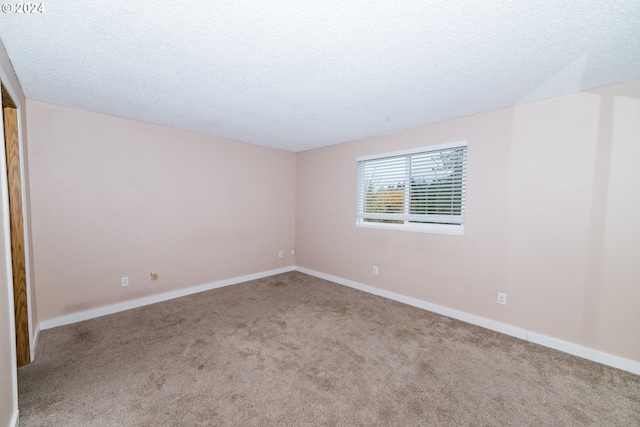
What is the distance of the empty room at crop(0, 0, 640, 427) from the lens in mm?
1559

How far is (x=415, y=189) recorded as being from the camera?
3.50 metres

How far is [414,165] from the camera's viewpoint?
3500 millimetres

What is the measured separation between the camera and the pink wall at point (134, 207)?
273 cm

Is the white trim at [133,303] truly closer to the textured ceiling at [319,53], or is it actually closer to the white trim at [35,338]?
the white trim at [35,338]

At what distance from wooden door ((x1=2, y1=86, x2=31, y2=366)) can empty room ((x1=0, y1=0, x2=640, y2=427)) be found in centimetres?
2

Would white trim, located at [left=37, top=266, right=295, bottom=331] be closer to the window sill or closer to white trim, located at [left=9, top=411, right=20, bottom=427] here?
white trim, located at [left=9, top=411, right=20, bottom=427]

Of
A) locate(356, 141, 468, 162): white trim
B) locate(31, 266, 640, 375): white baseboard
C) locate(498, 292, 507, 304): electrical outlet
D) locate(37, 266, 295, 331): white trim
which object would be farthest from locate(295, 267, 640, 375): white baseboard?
locate(37, 266, 295, 331): white trim

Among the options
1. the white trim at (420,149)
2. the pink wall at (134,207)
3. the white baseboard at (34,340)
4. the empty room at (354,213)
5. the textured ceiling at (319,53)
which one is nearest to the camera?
the textured ceiling at (319,53)

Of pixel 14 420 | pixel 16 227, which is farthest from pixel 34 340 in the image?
pixel 14 420

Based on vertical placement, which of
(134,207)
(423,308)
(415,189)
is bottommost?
(423,308)

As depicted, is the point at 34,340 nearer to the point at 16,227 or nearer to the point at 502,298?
the point at 16,227

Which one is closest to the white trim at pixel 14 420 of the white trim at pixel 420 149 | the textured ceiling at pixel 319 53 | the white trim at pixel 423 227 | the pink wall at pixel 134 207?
the pink wall at pixel 134 207

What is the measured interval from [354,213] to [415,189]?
41.5 inches

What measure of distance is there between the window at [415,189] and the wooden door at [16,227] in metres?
3.74
